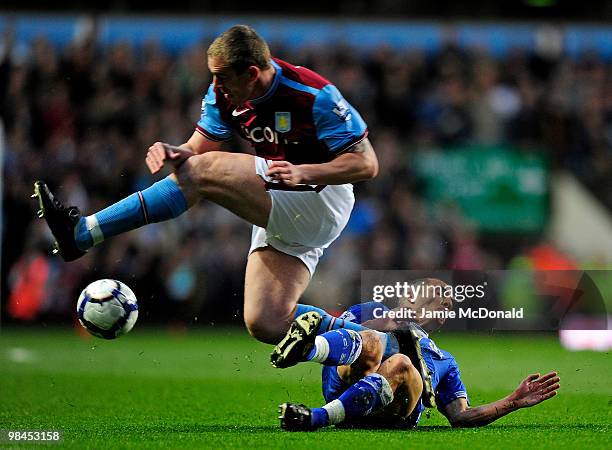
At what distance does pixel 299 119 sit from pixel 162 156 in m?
0.78

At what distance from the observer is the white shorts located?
5621mm

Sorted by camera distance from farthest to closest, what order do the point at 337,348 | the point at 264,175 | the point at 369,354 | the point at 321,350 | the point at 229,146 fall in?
the point at 229,146, the point at 264,175, the point at 369,354, the point at 337,348, the point at 321,350

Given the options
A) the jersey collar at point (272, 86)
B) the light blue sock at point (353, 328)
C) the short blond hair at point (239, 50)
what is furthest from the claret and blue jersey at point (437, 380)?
the short blond hair at point (239, 50)

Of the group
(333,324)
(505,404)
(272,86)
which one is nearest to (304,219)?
(333,324)

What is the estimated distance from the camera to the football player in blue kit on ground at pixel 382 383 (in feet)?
16.8

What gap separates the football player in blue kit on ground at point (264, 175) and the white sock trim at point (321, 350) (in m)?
0.47

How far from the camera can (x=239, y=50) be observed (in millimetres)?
5273

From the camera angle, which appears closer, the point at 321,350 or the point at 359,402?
the point at 321,350

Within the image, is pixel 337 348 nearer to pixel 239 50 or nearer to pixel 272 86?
pixel 272 86

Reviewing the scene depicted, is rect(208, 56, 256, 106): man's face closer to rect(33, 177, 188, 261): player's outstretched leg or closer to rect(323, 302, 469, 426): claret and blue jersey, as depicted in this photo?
rect(33, 177, 188, 261): player's outstretched leg

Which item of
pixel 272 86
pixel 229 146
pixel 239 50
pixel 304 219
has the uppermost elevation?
pixel 239 50

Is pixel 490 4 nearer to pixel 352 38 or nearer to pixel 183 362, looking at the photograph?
pixel 352 38

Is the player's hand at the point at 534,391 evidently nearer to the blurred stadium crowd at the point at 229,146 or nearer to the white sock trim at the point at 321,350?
the white sock trim at the point at 321,350

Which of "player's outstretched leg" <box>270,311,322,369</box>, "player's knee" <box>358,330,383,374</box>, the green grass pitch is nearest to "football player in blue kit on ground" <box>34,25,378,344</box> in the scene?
"player's knee" <box>358,330,383,374</box>
